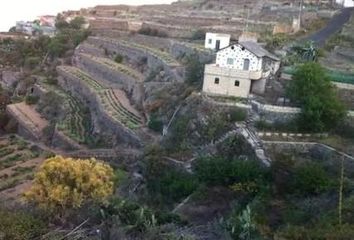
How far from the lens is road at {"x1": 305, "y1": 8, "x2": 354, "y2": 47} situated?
130ft

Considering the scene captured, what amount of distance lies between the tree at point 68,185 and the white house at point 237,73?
28.9 feet

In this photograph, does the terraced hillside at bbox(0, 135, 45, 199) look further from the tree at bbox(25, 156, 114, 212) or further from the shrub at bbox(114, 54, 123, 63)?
the shrub at bbox(114, 54, 123, 63)

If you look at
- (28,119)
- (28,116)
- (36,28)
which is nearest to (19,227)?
(28,119)

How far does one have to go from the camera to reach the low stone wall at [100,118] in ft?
101

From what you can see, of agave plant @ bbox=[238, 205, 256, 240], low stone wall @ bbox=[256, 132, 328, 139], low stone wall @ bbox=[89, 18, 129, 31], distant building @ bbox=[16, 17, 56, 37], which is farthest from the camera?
distant building @ bbox=[16, 17, 56, 37]

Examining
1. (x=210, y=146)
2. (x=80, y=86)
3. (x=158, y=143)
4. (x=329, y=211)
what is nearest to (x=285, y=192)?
(x=329, y=211)

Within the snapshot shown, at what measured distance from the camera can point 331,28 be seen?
42.8 meters

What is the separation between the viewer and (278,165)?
2173 centimetres

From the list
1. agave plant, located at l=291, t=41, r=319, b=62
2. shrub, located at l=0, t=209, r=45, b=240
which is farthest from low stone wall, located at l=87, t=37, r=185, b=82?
shrub, located at l=0, t=209, r=45, b=240

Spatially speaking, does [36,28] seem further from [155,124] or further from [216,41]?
[155,124]

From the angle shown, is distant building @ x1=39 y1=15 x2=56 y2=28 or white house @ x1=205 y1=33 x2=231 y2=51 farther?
distant building @ x1=39 y1=15 x2=56 y2=28

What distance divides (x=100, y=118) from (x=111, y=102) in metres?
2.16

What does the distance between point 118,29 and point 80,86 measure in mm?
14008

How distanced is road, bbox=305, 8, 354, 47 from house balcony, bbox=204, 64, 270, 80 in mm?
10723
